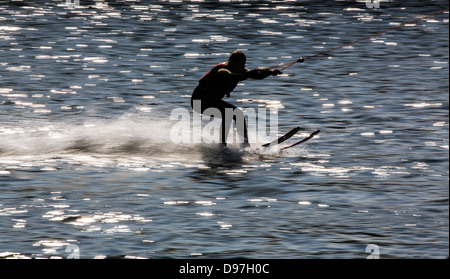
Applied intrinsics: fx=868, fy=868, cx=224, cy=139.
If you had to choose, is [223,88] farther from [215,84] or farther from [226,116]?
[226,116]

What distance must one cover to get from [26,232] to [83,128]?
692 cm

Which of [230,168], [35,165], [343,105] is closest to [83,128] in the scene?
[35,165]

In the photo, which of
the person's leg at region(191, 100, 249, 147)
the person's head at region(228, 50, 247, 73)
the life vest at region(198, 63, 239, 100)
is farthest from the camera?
the person's leg at region(191, 100, 249, 147)

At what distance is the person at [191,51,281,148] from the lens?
1520cm

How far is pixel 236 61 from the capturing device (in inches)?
599

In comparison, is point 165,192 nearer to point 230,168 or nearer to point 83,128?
point 230,168

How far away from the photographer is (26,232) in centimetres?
1083

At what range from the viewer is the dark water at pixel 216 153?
35.3ft

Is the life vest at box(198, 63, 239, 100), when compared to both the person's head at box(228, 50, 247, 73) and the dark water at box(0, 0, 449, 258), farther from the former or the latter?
the dark water at box(0, 0, 449, 258)


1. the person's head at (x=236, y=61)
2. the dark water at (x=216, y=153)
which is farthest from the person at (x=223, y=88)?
the dark water at (x=216, y=153)

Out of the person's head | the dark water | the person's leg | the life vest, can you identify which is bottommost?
the dark water

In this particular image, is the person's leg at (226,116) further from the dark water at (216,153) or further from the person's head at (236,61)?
the person's head at (236,61)

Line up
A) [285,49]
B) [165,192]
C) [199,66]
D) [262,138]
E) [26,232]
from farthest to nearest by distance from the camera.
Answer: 1. [285,49]
2. [199,66]
3. [262,138]
4. [165,192]
5. [26,232]

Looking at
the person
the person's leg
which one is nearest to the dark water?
the person's leg
